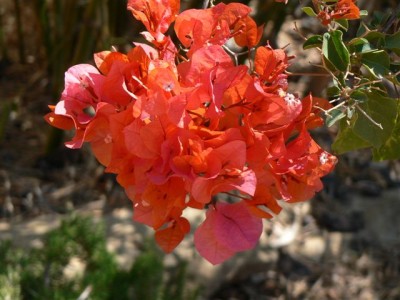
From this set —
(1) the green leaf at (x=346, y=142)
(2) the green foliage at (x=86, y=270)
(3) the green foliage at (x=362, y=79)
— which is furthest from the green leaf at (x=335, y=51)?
(2) the green foliage at (x=86, y=270)

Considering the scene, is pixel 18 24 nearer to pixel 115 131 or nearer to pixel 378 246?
pixel 378 246

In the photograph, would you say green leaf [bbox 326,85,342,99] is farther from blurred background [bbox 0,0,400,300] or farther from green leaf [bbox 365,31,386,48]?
blurred background [bbox 0,0,400,300]

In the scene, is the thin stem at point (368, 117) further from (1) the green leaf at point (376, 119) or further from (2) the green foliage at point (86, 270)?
(2) the green foliage at point (86, 270)

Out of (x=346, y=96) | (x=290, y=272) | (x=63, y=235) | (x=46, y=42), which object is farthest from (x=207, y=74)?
(x=46, y=42)

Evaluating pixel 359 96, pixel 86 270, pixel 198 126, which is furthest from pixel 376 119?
pixel 86 270

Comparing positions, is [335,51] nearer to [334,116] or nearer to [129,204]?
[334,116]

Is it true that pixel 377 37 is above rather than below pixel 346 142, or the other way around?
above

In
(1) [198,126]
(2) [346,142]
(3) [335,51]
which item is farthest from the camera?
(2) [346,142]
